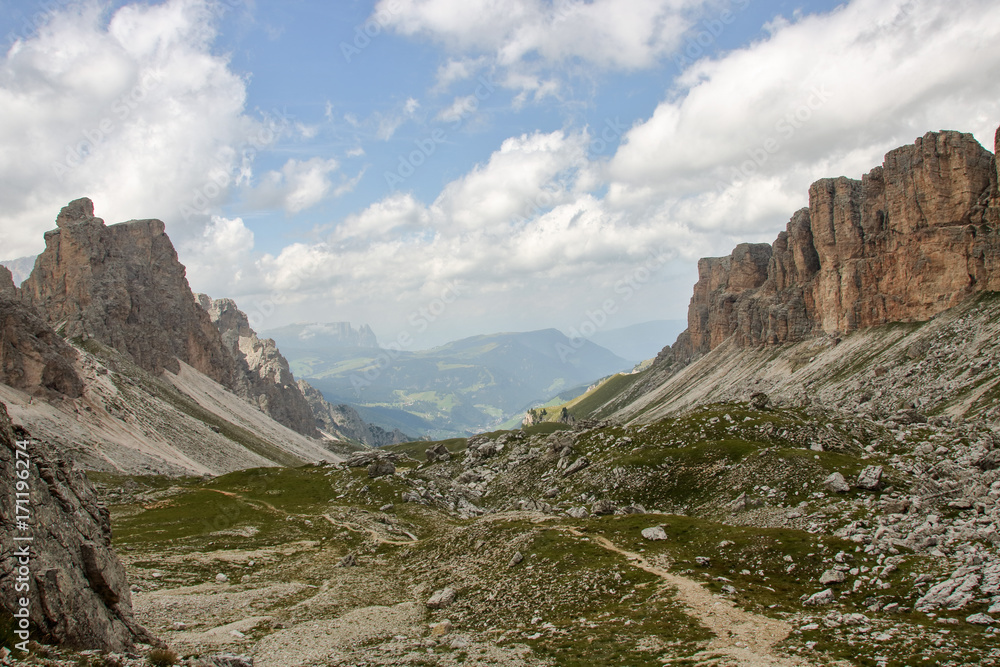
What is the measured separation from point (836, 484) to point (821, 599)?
22.2 metres

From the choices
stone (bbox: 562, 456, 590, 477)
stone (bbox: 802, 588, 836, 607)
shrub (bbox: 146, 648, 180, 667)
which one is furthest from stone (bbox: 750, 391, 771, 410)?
shrub (bbox: 146, 648, 180, 667)

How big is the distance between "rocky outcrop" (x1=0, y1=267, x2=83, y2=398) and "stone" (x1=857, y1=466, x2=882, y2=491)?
134 metres

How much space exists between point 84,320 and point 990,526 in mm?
192387

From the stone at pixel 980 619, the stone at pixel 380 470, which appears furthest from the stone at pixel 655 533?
the stone at pixel 380 470

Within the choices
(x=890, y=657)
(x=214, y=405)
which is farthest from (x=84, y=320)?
(x=890, y=657)

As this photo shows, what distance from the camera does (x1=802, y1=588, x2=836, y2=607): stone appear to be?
28.1m

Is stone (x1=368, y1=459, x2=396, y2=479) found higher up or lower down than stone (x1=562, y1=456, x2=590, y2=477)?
higher up

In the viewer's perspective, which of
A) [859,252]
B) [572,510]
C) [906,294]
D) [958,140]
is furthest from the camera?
[859,252]

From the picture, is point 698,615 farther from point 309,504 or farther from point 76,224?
point 76,224

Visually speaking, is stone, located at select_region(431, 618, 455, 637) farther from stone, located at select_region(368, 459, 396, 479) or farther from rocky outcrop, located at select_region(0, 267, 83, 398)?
rocky outcrop, located at select_region(0, 267, 83, 398)

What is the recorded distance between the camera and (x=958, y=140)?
12775 cm

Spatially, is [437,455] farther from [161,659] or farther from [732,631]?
[161,659]

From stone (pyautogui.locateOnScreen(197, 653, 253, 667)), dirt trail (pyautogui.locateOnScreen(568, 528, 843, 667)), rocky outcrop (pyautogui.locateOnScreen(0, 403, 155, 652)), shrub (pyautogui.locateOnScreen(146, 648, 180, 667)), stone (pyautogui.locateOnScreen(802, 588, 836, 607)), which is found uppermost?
rocky outcrop (pyautogui.locateOnScreen(0, 403, 155, 652))

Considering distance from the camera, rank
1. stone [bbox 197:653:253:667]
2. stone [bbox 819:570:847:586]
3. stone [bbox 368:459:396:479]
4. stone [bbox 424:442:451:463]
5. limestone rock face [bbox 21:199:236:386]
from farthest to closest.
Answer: limestone rock face [bbox 21:199:236:386] < stone [bbox 424:442:451:463] < stone [bbox 368:459:396:479] < stone [bbox 819:570:847:586] < stone [bbox 197:653:253:667]
